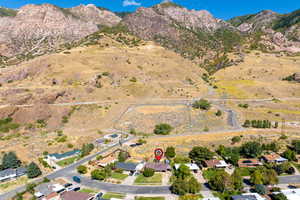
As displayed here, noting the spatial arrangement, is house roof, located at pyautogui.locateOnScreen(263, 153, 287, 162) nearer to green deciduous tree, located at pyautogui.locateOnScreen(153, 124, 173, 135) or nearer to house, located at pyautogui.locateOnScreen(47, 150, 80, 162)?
green deciduous tree, located at pyautogui.locateOnScreen(153, 124, 173, 135)

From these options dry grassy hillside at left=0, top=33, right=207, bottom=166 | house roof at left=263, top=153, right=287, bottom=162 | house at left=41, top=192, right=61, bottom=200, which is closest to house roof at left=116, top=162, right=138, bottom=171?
house at left=41, top=192, right=61, bottom=200

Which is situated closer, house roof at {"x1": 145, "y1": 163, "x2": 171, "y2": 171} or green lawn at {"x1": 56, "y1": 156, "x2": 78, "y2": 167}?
house roof at {"x1": 145, "y1": 163, "x2": 171, "y2": 171}

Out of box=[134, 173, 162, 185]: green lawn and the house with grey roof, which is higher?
the house with grey roof

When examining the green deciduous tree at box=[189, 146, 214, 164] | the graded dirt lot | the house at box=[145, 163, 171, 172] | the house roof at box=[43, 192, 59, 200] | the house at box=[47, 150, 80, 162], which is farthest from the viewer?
the graded dirt lot

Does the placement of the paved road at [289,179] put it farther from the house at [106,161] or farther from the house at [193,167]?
the house at [106,161]

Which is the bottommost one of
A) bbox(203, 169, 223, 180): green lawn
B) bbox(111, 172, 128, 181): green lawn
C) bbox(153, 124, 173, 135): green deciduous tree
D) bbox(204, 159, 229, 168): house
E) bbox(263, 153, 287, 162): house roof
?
bbox(111, 172, 128, 181): green lawn

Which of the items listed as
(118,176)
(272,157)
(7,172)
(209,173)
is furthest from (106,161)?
(272,157)

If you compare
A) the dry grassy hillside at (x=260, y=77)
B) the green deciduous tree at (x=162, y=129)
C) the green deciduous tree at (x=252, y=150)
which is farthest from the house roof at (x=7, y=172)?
the dry grassy hillside at (x=260, y=77)
